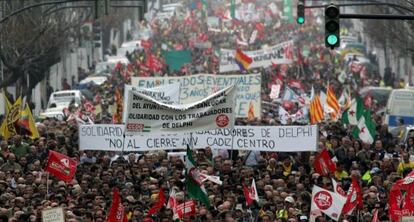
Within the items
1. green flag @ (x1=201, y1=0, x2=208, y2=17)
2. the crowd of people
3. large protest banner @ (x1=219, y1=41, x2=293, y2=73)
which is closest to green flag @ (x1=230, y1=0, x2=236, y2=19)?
green flag @ (x1=201, y1=0, x2=208, y2=17)

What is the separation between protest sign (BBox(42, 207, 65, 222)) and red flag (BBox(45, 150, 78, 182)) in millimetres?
4225

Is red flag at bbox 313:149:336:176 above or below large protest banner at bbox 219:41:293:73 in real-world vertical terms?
below

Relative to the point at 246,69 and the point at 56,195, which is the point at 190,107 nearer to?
the point at 56,195

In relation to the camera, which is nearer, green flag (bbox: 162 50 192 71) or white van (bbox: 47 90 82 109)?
white van (bbox: 47 90 82 109)

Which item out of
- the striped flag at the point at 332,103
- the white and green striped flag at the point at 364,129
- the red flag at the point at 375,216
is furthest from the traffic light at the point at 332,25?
the striped flag at the point at 332,103

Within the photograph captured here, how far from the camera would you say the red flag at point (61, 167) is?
26219 mm

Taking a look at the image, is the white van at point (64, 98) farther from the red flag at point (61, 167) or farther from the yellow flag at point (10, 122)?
→ the red flag at point (61, 167)

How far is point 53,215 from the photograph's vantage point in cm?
2197

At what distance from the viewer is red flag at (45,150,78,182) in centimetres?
2622

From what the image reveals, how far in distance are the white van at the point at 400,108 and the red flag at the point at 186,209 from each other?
17.6 meters

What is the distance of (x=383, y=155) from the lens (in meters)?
30.0

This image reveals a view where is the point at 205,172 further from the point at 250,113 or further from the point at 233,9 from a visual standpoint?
the point at 233,9

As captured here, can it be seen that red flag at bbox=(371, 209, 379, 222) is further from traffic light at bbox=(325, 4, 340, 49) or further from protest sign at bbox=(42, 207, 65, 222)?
protest sign at bbox=(42, 207, 65, 222)

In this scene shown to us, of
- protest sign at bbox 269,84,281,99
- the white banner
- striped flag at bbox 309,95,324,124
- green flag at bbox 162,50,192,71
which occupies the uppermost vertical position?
the white banner
